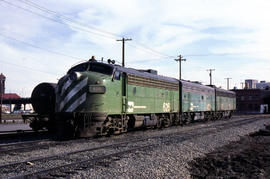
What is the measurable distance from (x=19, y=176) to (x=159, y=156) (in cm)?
440

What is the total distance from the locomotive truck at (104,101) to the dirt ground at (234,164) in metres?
5.59

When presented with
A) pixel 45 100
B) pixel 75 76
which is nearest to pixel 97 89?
pixel 75 76

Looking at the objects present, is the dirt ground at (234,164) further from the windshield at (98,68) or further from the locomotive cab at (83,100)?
the windshield at (98,68)

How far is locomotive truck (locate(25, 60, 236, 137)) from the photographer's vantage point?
42.6ft

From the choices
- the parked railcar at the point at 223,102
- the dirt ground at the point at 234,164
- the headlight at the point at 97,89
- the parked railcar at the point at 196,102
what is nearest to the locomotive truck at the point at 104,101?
the headlight at the point at 97,89

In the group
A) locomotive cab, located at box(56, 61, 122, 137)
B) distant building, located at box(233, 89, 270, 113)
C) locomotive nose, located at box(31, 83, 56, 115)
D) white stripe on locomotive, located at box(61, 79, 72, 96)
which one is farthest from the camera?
distant building, located at box(233, 89, 270, 113)

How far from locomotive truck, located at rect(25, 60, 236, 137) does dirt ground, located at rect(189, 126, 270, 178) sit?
5.59 meters

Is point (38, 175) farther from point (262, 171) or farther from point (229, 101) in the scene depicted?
point (229, 101)

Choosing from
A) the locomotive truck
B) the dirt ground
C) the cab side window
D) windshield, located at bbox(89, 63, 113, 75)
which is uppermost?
windshield, located at bbox(89, 63, 113, 75)

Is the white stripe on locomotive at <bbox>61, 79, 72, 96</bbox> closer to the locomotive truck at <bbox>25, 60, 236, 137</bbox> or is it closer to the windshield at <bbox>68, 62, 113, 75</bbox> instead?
the locomotive truck at <bbox>25, 60, 236, 137</bbox>

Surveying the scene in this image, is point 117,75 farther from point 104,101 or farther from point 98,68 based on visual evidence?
point 104,101

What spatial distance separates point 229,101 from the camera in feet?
126

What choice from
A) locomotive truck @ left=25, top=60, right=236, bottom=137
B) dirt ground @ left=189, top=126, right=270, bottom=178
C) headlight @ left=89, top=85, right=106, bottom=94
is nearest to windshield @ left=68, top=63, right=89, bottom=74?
locomotive truck @ left=25, top=60, right=236, bottom=137

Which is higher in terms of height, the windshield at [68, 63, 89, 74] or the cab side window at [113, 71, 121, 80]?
the windshield at [68, 63, 89, 74]
